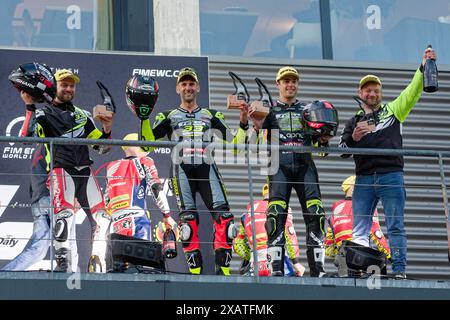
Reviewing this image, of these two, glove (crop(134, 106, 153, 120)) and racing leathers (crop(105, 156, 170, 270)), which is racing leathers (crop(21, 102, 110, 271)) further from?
glove (crop(134, 106, 153, 120))

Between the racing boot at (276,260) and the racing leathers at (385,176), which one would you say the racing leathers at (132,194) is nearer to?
the racing boot at (276,260)

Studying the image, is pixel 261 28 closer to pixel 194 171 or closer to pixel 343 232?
pixel 343 232

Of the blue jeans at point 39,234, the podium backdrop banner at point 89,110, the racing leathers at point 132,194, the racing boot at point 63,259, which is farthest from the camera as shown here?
the podium backdrop banner at point 89,110

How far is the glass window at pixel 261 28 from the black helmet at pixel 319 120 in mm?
3799

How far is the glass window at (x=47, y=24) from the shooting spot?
12.8m

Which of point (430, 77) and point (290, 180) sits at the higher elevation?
point (430, 77)

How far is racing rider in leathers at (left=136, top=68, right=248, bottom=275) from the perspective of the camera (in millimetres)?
9258

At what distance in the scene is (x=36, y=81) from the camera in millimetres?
9492

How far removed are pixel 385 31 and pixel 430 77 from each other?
4182 millimetres

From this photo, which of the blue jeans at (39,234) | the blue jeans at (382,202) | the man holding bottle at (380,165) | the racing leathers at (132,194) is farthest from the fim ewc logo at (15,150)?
the blue jeans at (382,202)

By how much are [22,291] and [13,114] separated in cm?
345

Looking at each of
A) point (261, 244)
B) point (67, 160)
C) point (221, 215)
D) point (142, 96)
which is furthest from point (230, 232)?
point (67, 160)

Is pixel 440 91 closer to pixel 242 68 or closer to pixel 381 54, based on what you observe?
pixel 381 54

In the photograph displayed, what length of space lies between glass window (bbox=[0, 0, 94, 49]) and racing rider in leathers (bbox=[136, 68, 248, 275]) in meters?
3.27
